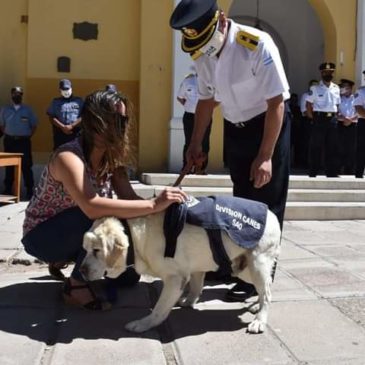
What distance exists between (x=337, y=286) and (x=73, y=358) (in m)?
2.08

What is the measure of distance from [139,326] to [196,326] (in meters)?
0.34

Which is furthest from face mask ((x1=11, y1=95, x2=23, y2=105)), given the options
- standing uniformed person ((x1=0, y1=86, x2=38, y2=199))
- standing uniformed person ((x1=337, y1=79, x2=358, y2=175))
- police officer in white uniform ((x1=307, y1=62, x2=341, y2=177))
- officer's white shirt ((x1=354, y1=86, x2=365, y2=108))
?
officer's white shirt ((x1=354, y1=86, x2=365, y2=108))

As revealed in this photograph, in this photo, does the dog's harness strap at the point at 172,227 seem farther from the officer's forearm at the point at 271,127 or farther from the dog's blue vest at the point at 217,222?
the officer's forearm at the point at 271,127

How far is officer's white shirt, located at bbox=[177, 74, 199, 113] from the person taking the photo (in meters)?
8.92

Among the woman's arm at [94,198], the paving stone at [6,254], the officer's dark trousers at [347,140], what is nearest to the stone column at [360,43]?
the officer's dark trousers at [347,140]

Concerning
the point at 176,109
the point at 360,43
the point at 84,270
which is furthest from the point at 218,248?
the point at 360,43

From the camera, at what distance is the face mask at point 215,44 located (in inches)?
128

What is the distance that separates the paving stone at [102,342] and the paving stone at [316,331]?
0.72 metres

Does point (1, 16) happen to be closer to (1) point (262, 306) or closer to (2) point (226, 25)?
(2) point (226, 25)

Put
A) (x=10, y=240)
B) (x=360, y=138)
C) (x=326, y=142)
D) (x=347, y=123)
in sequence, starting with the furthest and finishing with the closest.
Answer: (x=347, y=123)
(x=326, y=142)
(x=360, y=138)
(x=10, y=240)

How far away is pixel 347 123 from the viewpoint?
9773 millimetres

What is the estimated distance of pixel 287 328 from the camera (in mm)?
3273

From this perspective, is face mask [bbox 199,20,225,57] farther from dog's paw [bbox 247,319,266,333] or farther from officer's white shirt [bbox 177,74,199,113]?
officer's white shirt [bbox 177,74,199,113]

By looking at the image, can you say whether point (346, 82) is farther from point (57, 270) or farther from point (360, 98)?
point (57, 270)
